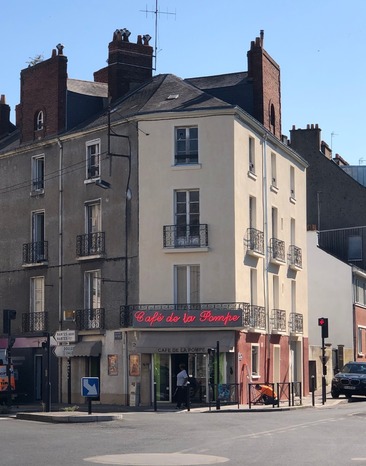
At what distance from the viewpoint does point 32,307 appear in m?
44.2

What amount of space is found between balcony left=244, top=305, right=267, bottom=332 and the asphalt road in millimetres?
10874

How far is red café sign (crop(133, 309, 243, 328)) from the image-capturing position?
38281mm

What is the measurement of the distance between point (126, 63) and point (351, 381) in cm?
1729

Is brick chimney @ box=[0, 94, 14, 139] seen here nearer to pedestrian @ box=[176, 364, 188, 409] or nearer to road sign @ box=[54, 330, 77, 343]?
road sign @ box=[54, 330, 77, 343]

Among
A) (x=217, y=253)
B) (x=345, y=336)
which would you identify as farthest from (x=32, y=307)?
(x=345, y=336)

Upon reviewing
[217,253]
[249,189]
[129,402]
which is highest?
[249,189]

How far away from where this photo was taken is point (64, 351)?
40938 mm

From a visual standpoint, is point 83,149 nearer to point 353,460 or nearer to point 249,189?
point 249,189

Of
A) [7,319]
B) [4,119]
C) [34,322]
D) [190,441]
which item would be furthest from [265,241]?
[190,441]

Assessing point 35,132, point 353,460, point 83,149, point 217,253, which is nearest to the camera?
point 353,460

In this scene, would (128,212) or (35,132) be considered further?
A: (35,132)

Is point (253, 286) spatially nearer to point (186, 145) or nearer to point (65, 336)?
point (186, 145)

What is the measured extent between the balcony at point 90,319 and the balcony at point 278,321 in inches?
296

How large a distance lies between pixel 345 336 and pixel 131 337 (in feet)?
64.3
